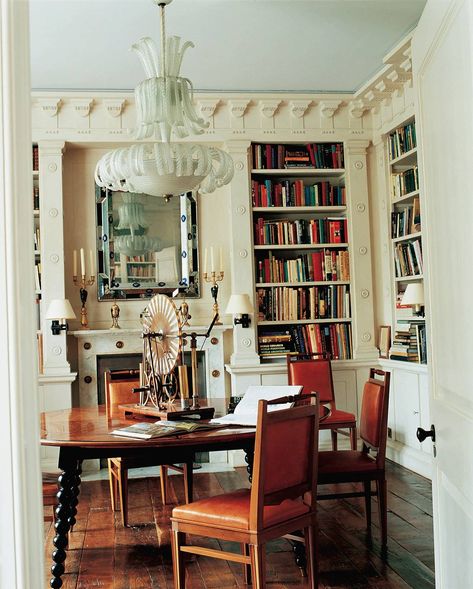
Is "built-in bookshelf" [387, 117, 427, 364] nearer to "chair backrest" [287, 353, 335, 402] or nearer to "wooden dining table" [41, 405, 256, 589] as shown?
"chair backrest" [287, 353, 335, 402]

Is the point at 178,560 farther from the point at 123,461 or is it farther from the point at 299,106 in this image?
the point at 299,106

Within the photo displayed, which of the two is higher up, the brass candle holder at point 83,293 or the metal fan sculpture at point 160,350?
the brass candle holder at point 83,293

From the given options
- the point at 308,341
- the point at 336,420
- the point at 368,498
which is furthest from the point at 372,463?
the point at 308,341

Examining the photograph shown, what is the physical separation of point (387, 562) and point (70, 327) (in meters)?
3.51

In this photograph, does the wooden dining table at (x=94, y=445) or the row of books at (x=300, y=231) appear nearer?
the wooden dining table at (x=94, y=445)

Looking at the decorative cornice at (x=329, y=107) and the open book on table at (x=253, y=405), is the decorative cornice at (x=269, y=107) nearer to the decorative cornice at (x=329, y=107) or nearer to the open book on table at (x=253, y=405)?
the decorative cornice at (x=329, y=107)

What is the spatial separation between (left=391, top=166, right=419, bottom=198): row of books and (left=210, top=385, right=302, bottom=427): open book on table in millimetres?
2593

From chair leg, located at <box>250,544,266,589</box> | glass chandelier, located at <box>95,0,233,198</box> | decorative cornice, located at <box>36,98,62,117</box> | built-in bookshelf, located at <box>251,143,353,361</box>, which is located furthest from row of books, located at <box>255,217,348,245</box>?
chair leg, located at <box>250,544,266,589</box>

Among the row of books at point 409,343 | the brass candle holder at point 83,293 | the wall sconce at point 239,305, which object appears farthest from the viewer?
the brass candle holder at point 83,293

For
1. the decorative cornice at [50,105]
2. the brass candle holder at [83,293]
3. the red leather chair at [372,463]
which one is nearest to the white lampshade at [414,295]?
the red leather chair at [372,463]

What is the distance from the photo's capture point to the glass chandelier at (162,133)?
363cm

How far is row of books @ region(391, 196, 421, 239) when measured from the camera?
17.6 feet

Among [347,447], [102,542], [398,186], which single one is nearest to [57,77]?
[398,186]

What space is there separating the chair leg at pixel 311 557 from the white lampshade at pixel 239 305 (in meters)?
2.90
